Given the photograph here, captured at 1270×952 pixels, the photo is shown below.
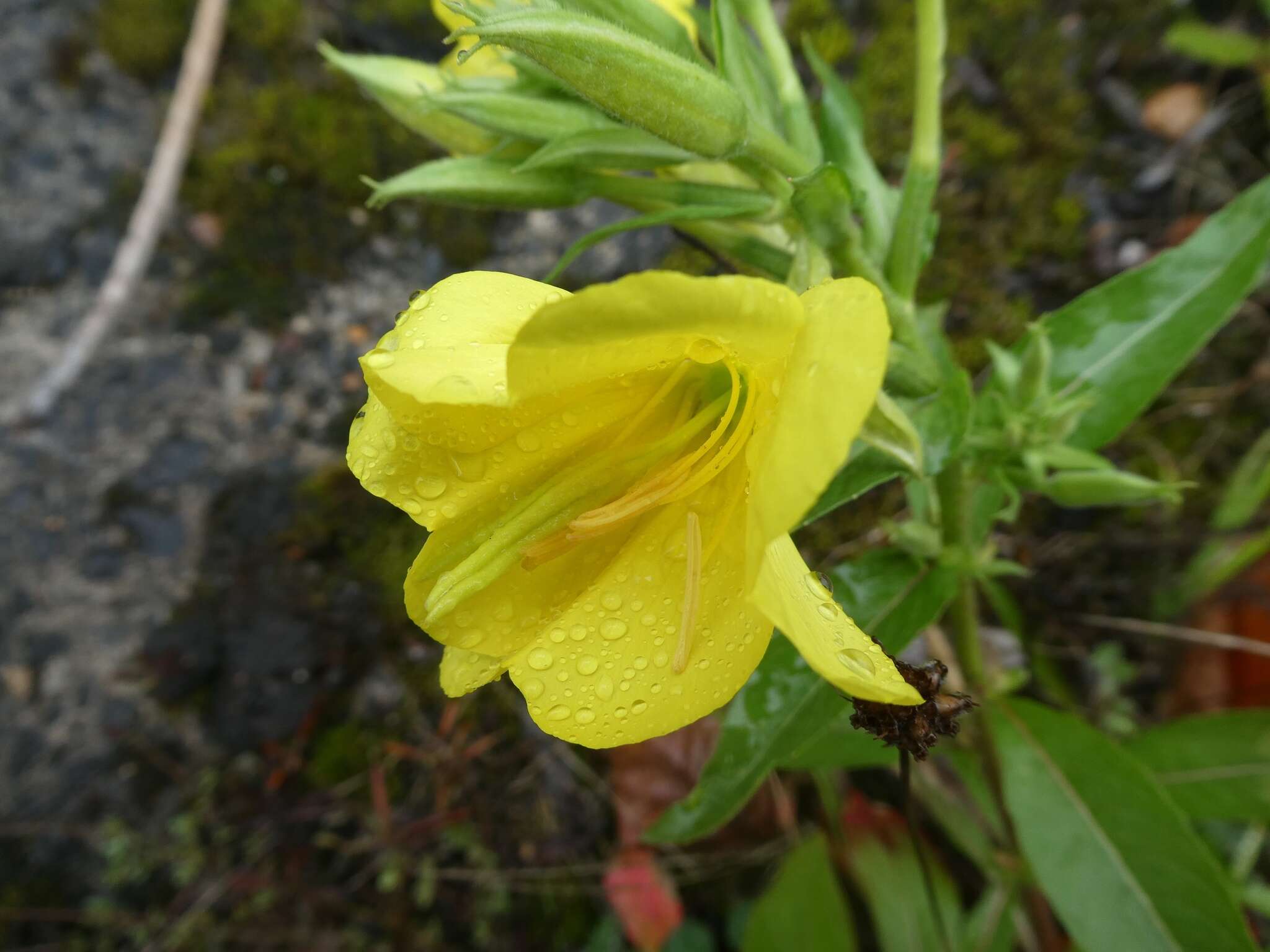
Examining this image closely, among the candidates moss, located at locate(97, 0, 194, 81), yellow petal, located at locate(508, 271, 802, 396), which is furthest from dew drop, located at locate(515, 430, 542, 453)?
moss, located at locate(97, 0, 194, 81)

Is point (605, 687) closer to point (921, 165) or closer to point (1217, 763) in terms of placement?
point (921, 165)

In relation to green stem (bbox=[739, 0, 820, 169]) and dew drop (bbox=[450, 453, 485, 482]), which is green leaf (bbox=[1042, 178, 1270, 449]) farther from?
dew drop (bbox=[450, 453, 485, 482])

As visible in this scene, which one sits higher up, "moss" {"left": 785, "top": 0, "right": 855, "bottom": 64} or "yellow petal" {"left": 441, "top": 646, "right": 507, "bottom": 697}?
"moss" {"left": 785, "top": 0, "right": 855, "bottom": 64}

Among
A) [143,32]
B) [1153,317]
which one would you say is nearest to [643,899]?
[1153,317]

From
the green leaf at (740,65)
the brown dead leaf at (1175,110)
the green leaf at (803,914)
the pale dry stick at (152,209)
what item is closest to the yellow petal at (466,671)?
the green leaf at (740,65)

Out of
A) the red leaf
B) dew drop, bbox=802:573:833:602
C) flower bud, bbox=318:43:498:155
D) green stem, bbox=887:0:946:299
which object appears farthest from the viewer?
the red leaf

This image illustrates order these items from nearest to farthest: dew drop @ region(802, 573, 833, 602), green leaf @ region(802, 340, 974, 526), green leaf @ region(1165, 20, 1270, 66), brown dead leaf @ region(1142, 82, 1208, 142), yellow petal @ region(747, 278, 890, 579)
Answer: yellow petal @ region(747, 278, 890, 579)
dew drop @ region(802, 573, 833, 602)
green leaf @ region(802, 340, 974, 526)
green leaf @ region(1165, 20, 1270, 66)
brown dead leaf @ region(1142, 82, 1208, 142)

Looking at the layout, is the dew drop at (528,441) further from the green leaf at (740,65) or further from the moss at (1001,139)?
the moss at (1001,139)
